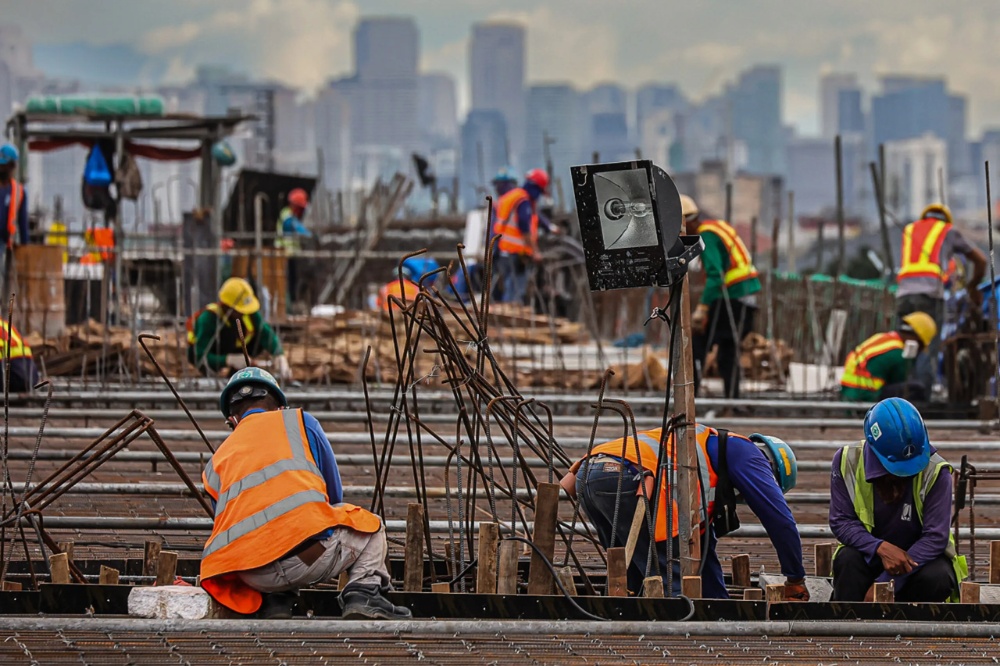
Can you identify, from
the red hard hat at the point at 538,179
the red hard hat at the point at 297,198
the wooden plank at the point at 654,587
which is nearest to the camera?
the wooden plank at the point at 654,587

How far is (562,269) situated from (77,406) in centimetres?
844

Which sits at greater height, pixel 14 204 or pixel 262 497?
pixel 14 204

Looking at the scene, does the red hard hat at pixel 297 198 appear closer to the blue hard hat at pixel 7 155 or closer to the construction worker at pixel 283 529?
the blue hard hat at pixel 7 155

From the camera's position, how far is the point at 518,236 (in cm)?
1531

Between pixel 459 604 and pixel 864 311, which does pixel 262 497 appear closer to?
pixel 459 604

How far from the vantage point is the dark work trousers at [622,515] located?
5.75 m

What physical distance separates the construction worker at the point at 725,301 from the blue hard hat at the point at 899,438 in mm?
5204

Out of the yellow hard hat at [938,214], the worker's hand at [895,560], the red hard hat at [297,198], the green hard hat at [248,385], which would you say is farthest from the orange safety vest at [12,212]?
the worker's hand at [895,560]

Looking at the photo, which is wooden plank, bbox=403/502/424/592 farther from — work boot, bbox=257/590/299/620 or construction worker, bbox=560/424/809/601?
construction worker, bbox=560/424/809/601

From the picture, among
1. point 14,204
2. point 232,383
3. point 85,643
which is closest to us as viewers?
point 85,643

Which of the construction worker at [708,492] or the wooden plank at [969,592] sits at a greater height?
the construction worker at [708,492]

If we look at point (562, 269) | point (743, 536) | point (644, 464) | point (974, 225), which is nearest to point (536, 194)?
point (562, 269)

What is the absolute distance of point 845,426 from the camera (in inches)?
380

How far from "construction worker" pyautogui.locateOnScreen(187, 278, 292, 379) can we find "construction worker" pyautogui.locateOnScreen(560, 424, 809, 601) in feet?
19.2
